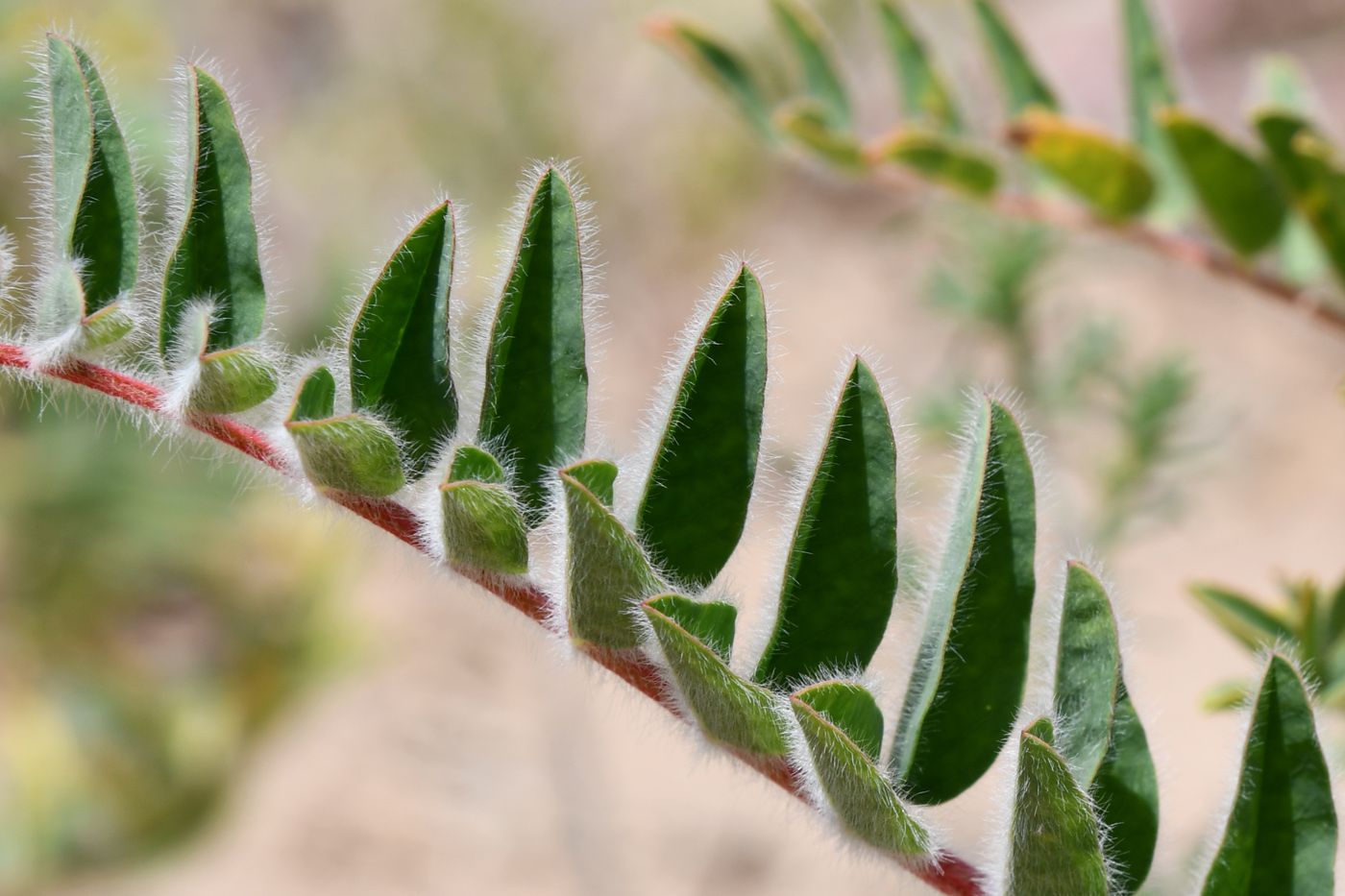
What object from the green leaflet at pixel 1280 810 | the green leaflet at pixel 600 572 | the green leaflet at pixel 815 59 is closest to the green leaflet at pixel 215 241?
the green leaflet at pixel 600 572

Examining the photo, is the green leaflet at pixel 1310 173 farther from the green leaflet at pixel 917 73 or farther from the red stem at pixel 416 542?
the red stem at pixel 416 542

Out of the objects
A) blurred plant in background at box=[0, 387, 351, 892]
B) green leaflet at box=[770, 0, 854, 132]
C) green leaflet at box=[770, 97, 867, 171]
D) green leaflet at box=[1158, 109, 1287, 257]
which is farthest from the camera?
blurred plant in background at box=[0, 387, 351, 892]

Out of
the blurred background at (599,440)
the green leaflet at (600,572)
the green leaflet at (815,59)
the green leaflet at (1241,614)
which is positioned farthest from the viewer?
the blurred background at (599,440)

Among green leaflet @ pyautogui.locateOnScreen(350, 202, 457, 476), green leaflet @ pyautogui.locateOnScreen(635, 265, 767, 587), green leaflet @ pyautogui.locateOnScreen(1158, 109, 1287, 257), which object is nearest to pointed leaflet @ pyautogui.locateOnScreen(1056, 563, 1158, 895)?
green leaflet @ pyautogui.locateOnScreen(635, 265, 767, 587)

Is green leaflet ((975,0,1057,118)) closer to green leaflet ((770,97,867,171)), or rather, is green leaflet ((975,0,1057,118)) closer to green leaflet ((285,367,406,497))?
green leaflet ((770,97,867,171))

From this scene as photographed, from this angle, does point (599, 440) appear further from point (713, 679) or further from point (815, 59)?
point (815, 59)
